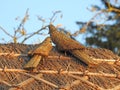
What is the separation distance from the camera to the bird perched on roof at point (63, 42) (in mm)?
5125

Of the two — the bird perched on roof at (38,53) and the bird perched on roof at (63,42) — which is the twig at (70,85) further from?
the bird perched on roof at (63,42)

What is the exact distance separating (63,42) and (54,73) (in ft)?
1.97

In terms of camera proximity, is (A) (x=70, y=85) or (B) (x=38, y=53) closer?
(A) (x=70, y=85)

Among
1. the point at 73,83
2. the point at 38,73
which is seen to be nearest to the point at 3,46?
the point at 38,73

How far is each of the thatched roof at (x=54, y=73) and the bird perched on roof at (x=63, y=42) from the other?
9cm

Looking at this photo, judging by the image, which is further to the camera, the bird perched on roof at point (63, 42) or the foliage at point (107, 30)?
the foliage at point (107, 30)

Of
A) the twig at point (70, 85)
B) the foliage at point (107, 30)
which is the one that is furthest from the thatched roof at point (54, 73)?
the foliage at point (107, 30)

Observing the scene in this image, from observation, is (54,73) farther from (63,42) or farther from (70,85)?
(63,42)

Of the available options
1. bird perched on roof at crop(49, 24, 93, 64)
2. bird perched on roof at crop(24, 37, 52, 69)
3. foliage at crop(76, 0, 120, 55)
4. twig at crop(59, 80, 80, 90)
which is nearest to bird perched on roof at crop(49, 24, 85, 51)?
bird perched on roof at crop(49, 24, 93, 64)

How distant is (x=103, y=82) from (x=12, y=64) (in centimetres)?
96

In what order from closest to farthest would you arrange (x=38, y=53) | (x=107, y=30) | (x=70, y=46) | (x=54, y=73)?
1. (x=54, y=73)
2. (x=38, y=53)
3. (x=70, y=46)
4. (x=107, y=30)

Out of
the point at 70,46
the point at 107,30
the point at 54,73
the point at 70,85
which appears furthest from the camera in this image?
the point at 107,30

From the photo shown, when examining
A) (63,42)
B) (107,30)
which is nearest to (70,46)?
(63,42)

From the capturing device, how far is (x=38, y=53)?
4855mm
